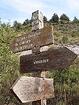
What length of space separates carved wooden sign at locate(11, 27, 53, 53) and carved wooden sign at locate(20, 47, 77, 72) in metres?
0.17

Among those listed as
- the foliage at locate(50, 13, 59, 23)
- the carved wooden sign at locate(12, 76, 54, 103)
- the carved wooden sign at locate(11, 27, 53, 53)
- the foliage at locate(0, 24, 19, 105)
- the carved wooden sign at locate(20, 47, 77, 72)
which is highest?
the carved wooden sign at locate(11, 27, 53, 53)

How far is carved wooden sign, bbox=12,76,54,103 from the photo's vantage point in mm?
5148

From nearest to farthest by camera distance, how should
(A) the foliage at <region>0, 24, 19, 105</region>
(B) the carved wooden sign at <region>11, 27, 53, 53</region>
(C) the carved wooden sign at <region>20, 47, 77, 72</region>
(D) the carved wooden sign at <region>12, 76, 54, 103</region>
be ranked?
(D) the carved wooden sign at <region>12, 76, 54, 103</region> → (C) the carved wooden sign at <region>20, 47, 77, 72</region> → (B) the carved wooden sign at <region>11, 27, 53, 53</region> → (A) the foliage at <region>0, 24, 19, 105</region>

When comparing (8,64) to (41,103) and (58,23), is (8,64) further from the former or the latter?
(58,23)

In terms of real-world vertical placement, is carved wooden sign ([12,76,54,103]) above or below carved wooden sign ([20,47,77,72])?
below

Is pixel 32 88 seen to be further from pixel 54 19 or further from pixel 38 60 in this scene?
pixel 54 19

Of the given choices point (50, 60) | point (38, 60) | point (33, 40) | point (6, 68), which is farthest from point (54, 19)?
point (50, 60)

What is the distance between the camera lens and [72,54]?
17.0 ft

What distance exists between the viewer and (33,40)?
236 inches

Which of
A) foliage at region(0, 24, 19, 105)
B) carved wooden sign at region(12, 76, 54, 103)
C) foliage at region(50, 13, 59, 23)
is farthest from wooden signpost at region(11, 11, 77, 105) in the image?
foliage at region(50, 13, 59, 23)

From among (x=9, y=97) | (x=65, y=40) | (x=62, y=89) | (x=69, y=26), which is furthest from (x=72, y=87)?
(x=69, y=26)

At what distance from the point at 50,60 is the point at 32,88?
560 mm

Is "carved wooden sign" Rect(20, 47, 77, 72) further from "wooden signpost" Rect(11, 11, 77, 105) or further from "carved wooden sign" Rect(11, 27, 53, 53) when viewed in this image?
"carved wooden sign" Rect(11, 27, 53, 53)

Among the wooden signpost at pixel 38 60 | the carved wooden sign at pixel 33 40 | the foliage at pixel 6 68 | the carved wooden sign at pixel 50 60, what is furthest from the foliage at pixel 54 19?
the carved wooden sign at pixel 50 60
